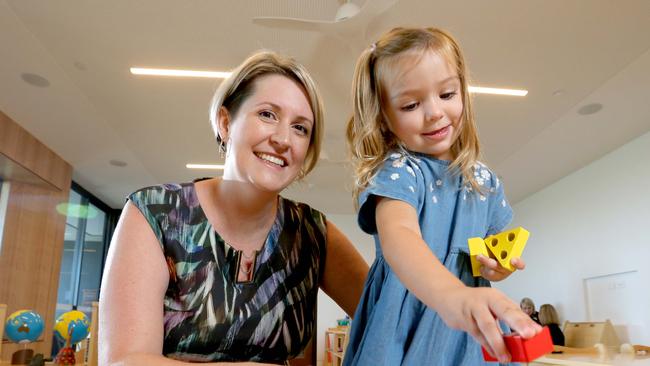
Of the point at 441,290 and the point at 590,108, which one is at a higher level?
the point at 590,108

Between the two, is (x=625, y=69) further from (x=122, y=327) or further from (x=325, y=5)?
(x=122, y=327)

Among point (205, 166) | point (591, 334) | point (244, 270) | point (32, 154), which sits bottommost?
point (591, 334)

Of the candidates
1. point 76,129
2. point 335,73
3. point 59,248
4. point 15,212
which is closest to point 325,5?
point 335,73

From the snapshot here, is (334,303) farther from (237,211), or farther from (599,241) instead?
(237,211)

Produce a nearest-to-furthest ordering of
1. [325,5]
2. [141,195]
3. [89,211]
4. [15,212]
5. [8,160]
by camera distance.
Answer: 1. [141,195]
2. [325,5]
3. [8,160]
4. [15,212]
5. [89,211]

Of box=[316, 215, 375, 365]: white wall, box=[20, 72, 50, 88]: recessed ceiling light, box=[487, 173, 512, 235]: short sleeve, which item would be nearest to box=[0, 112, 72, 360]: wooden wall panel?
box=[20, 72, 50, 88]: recessed ceiling light

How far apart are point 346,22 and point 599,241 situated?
5.24m

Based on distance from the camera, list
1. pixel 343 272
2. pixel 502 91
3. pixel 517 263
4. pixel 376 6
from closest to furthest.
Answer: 1. pixel 517 263
2. pixel 343 272
3. pixel 376 6
4. pixel 502 91

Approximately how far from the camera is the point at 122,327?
867 mm

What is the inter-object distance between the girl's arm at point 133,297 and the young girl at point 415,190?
36cm

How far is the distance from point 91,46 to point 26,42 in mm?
543

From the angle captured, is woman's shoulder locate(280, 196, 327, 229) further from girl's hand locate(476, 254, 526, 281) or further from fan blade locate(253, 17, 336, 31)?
fan blade locate(253, 17, 336, 31)

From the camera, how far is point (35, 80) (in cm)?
483

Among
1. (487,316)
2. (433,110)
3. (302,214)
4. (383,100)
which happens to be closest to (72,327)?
(302,214)
